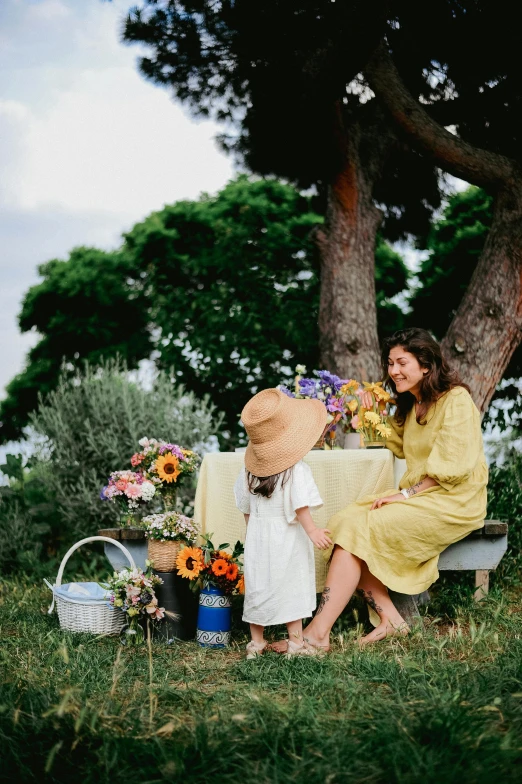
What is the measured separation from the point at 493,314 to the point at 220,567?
10.5ft

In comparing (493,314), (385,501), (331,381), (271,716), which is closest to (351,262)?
(493,314)

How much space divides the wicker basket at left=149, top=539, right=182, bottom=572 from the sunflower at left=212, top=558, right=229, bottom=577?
0.85 ft

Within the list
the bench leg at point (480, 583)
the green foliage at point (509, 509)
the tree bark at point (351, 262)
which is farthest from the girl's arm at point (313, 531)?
the tree bark at point (351, 262)

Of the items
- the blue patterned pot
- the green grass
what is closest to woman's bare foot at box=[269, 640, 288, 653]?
the green grass

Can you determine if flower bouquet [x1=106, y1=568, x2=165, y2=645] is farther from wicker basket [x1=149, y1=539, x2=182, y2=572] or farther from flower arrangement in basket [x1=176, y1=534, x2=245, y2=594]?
flower arrangement in basket [x1=176, y1=534, x2=245, y2=594]

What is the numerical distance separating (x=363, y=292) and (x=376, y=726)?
4545 millimetres

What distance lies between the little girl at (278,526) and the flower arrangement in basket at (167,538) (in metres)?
0.50

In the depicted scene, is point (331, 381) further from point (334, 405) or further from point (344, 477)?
point (344, 477)

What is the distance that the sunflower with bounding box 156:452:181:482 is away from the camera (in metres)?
4.33

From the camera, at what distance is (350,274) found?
6.47 meters

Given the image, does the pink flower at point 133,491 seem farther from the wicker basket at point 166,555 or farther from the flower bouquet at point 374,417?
the flower bouquet at point 374,417

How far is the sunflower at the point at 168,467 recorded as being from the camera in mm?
4328

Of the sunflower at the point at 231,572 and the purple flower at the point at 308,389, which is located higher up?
the purple flower at the point at 308,389

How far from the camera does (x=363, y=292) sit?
645 centimetres
